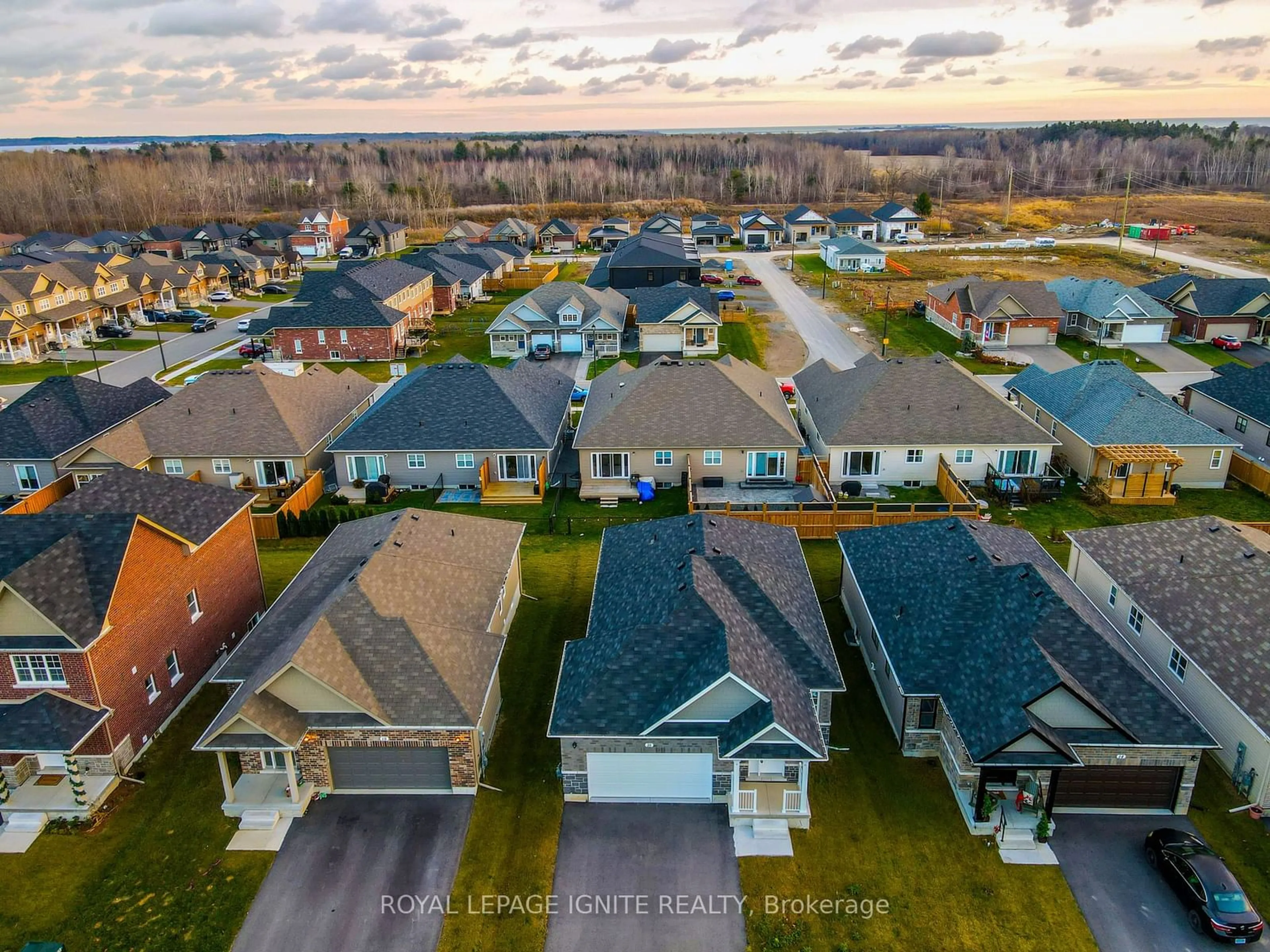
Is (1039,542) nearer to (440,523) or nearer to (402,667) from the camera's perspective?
(440,523)

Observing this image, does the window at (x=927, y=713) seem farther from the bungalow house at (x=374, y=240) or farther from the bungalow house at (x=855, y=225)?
the bungalow house at (x=374, y=240)

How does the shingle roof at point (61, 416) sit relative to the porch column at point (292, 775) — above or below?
above

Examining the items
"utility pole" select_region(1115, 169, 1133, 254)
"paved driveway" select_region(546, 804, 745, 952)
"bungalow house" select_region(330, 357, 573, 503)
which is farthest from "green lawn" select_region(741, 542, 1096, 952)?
"utility pole" select_region(1115, 169, 1133, 254)

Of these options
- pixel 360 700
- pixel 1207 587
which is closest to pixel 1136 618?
pixel 1207 587

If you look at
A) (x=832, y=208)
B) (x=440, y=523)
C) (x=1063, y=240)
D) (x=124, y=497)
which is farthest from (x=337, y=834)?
(x=832, y=208)

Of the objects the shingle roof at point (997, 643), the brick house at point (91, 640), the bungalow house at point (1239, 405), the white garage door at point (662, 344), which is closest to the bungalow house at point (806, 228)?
the white garage door at point (662, 344)

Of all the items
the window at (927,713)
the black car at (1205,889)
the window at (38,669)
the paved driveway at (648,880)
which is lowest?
the paved driveway at (648,880)

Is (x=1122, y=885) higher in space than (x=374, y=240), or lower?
lower

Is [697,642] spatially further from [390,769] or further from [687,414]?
[687,414]
